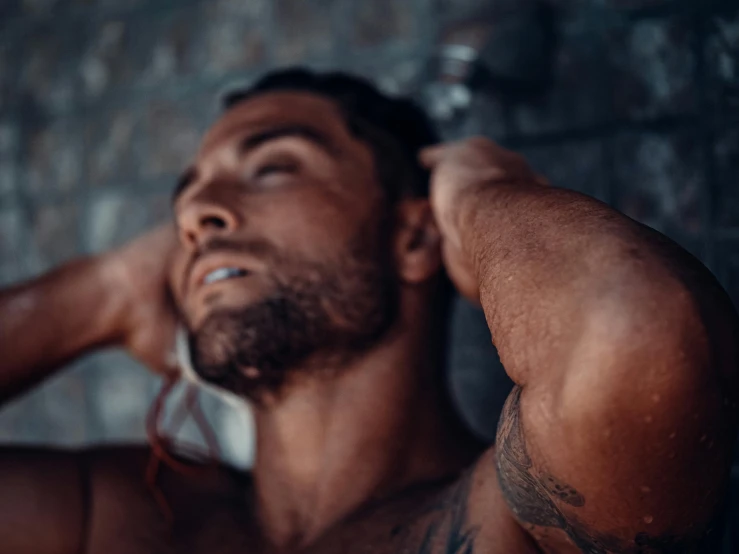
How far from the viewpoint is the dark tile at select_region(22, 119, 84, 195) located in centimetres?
211

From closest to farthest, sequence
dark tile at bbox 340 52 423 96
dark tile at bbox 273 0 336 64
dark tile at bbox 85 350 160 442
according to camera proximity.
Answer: dark tile at bbox 340 52 423 96
dark tile at bbox 273 0 336 64
dark tile at bbox 85 350 160 442

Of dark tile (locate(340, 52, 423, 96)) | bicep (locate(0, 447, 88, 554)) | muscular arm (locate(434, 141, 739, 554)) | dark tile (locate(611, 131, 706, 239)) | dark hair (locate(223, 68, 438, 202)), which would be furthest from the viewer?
dark tile (locate(340, 52, 423, 96))

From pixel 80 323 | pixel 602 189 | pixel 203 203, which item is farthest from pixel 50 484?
pixel 602 189

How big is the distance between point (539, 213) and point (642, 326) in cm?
18

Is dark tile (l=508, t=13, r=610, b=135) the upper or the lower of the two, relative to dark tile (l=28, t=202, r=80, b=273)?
upper

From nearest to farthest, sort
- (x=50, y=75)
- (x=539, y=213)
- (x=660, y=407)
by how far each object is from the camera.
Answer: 1. (x=660, y=407)
2. (x=539, y=213)
3. (x=50, y=75)

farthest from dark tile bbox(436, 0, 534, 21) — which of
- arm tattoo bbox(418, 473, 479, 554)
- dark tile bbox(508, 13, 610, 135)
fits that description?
arm tattoo bbox(418, 473, 479, 554)

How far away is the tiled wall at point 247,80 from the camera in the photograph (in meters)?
1.45

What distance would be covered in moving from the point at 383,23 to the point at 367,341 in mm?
910

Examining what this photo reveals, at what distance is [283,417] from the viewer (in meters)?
1.19

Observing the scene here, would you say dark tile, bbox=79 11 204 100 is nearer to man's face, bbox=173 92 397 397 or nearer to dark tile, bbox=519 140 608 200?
man's face, bbox=173 92 397 397

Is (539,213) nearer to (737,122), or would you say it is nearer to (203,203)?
(203,203)

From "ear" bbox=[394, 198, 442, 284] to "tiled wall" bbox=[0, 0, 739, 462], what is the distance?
1.29 ft

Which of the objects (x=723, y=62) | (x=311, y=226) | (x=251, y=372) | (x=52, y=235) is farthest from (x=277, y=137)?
(x=52, y=235)
